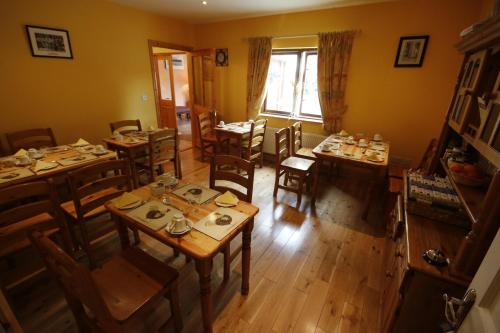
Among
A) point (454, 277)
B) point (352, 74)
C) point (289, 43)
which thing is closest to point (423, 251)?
point (454, 277)

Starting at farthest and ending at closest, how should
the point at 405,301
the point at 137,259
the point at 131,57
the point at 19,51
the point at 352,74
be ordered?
the point at 131,57
the point at 352,74
the point at 19,51
the point at 137,259
the point at 405,301

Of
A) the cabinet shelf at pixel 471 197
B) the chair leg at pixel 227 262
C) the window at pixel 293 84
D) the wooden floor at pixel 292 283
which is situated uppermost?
the window at pixel 293 84

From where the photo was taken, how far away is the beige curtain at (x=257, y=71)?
4.02 metres


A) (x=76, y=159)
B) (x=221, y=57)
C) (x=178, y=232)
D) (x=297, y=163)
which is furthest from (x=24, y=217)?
(x=221, y=57)

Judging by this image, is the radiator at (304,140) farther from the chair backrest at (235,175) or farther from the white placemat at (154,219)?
the white placemat at (154,219)

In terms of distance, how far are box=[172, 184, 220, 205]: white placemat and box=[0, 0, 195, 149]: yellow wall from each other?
2.71 metres

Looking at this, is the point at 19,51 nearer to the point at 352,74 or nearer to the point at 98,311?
the point at 98,311

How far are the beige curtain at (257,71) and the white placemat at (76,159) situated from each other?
2858 millimetres

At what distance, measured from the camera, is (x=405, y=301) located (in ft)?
3.68

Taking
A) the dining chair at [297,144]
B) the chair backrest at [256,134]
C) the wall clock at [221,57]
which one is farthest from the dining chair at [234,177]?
the wall clock at [221,57]

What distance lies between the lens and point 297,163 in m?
3.03

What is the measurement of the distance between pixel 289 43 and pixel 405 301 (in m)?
3.85

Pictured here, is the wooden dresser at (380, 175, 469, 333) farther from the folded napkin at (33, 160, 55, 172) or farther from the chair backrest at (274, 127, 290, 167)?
the folded napkin at (33, 160, 55, 172)

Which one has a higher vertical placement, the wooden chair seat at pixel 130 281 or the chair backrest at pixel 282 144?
the chair backrest at pixel 282 144
